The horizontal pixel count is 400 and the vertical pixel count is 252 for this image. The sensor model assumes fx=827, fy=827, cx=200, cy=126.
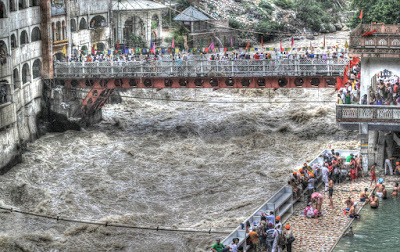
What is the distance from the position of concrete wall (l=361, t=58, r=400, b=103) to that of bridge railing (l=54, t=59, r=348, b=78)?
11845 mm

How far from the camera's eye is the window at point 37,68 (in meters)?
64.8

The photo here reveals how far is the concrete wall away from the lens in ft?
148

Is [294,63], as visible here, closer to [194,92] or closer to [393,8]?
[393,8]

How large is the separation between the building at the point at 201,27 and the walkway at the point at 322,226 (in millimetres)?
51369

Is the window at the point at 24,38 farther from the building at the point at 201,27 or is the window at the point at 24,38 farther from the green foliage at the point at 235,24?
the green foliage at the point at 235,24

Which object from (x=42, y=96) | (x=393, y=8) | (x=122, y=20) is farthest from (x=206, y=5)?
(x=42, y=96)

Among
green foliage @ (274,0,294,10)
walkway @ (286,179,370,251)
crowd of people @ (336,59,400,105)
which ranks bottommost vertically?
walkway @ (286,179,370,251)

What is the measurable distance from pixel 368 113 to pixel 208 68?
17890 millimetres

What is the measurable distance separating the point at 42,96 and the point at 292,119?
2018cm

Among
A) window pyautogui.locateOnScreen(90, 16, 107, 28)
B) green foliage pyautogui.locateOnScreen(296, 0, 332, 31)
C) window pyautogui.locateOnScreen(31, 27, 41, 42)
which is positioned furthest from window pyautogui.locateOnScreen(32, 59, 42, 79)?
green foliage pyautogui.locateOnScreen(296, 0, 332, 31)

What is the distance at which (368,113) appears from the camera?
146ft

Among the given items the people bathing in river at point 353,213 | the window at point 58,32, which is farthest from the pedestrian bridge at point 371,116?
the window at point 58,32

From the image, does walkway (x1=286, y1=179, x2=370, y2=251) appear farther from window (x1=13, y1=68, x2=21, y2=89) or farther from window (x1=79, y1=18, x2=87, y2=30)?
window (x1=79, y1=18, x2=87, y2=30)

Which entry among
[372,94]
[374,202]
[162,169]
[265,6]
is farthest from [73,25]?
[265,6]
